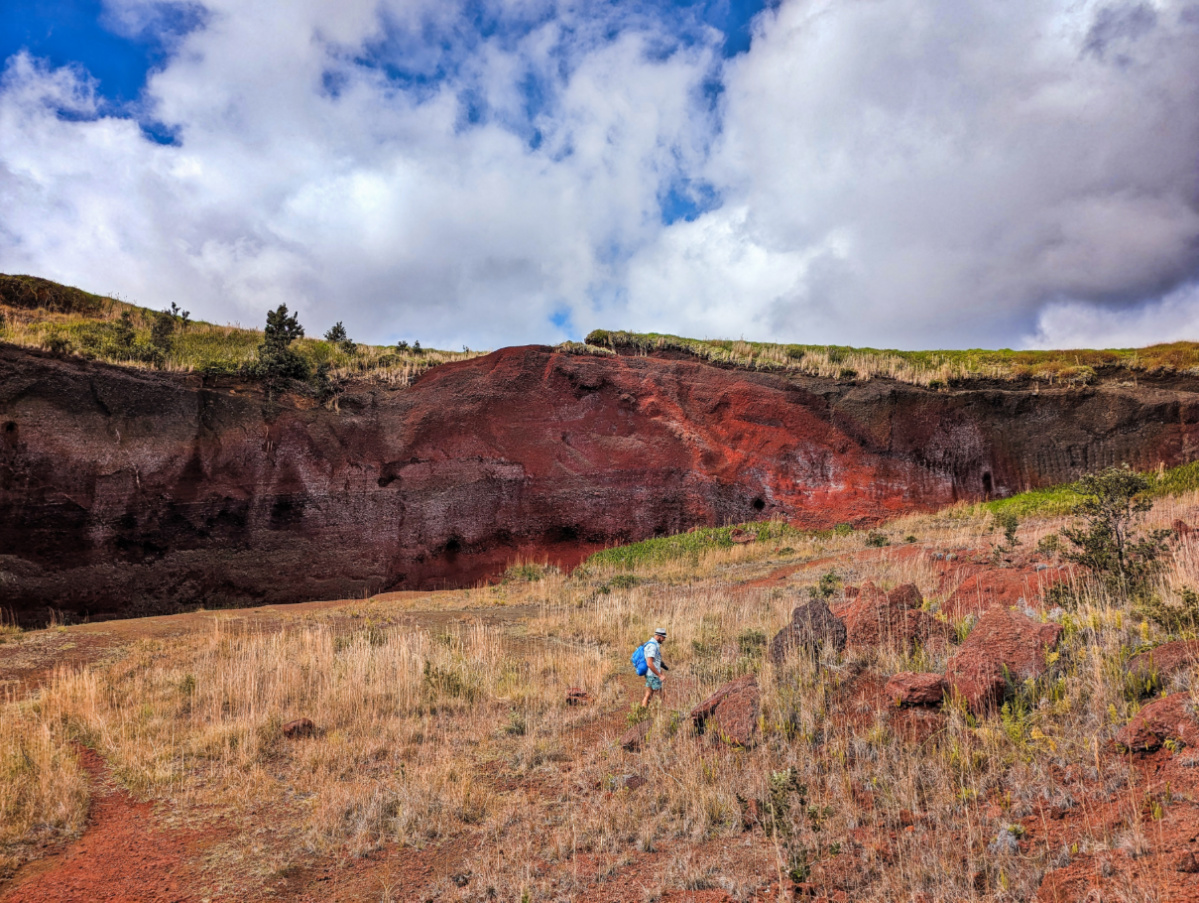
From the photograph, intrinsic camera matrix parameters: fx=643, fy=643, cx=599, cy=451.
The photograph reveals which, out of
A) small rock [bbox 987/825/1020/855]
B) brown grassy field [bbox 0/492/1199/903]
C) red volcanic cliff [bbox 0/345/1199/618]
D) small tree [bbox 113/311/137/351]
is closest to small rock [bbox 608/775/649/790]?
brown grassy field [bbox 0/492/1199/903]

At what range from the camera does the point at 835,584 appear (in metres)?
10.9

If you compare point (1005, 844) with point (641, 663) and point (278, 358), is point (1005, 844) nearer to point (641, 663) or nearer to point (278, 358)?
point (641, 663)

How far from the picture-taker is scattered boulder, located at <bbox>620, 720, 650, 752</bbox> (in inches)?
223

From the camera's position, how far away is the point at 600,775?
17.0 feet

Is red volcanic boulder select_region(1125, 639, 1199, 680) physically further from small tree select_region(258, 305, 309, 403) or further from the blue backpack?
small tree select_region(258, 305, 309, 403)

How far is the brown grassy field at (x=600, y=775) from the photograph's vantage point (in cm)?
334

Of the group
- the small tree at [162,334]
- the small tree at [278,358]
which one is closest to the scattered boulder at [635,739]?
the small tree at [278,358]

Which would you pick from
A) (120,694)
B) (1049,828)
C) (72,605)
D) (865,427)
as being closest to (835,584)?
(1049,828)

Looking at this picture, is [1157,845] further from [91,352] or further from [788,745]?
[91,352]

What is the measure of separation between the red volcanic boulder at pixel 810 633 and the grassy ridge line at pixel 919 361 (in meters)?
17.7

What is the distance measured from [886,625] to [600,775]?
11.0 feet

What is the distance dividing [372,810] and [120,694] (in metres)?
4.74

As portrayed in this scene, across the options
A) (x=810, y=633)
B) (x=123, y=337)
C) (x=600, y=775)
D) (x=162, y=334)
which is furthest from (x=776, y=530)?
(x=123, y=337)

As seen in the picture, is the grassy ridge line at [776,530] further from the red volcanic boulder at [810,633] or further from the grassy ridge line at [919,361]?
the red volcanic boulder at [810,633]
